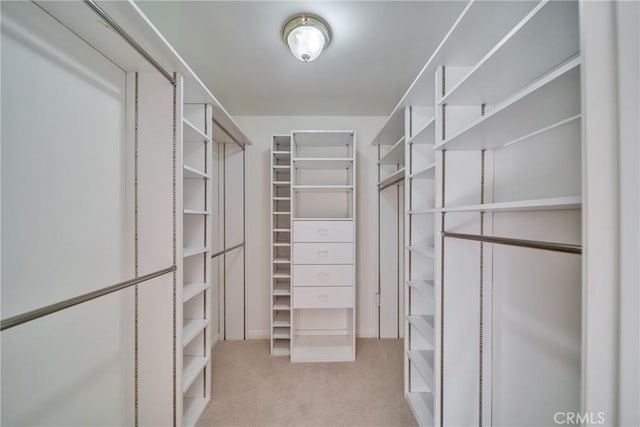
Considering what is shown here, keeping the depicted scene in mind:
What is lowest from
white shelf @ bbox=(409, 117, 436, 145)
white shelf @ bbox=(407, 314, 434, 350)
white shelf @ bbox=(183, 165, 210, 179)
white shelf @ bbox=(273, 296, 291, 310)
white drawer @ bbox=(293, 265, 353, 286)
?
white shelf @ bbox=(273, 296, 291, 310)

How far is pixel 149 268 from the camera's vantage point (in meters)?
1.22

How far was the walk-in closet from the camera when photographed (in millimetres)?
531

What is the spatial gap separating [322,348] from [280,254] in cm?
97

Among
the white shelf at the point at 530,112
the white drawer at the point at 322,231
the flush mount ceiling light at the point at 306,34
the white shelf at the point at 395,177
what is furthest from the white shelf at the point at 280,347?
the flush mount ceiling light at the point at 306,34

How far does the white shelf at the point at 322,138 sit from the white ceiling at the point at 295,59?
32 cm

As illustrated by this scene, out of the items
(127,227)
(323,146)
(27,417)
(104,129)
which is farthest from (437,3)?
(27,417)

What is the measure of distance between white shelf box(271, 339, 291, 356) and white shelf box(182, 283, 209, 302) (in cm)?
102

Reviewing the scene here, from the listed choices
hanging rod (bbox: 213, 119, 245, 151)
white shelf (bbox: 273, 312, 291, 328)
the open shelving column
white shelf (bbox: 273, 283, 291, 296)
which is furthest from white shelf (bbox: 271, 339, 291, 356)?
hanging rod (bbox: 213, 119, 245, 151)

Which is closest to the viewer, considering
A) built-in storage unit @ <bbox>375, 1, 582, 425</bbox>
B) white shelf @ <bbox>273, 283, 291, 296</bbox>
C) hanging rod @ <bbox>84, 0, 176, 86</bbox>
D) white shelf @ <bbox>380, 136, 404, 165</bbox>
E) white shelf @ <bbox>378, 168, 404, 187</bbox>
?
hanging rod @ <bbox>84, 0, 176, 86</bbox>

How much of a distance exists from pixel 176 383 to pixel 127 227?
0.85m

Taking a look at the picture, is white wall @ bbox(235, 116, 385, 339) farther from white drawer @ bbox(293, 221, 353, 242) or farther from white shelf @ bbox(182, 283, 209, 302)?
white shelf @ bbox(182, 283, 209, 302)

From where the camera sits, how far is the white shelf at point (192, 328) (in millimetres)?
1322

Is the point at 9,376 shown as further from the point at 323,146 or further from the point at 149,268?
the point at 323,146

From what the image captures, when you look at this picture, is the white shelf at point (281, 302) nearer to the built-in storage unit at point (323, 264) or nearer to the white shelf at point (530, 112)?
the built-in storage unit at point (323, 264)
